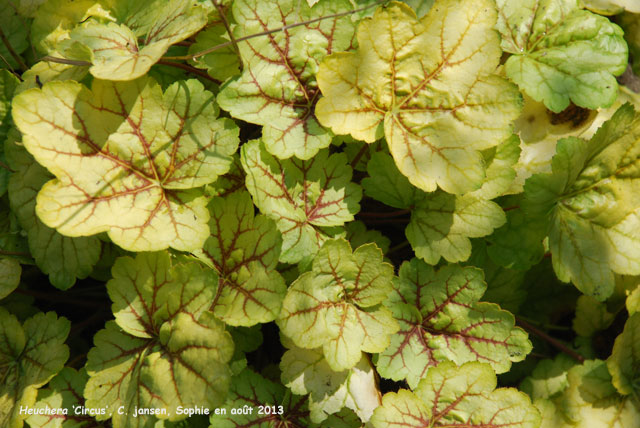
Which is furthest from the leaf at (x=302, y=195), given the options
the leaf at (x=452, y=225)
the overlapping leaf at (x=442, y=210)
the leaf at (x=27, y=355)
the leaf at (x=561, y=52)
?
the leaf at (x=27, y=355)

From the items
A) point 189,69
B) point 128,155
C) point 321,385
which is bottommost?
point 321,385

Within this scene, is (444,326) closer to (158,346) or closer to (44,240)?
(158,346)

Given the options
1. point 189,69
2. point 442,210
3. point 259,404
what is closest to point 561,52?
point 442,210

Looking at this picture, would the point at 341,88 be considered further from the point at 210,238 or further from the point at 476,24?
the point at 210,238

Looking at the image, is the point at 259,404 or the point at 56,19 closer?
the point at 259,404

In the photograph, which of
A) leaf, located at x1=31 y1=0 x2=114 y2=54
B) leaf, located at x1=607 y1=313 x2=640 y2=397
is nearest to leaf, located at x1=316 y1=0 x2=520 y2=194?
leaf, located at x1=607 y1=313 x2=640 y2=397
